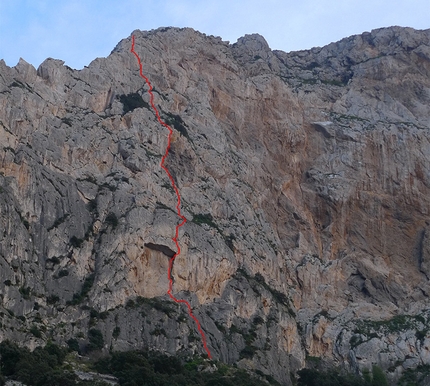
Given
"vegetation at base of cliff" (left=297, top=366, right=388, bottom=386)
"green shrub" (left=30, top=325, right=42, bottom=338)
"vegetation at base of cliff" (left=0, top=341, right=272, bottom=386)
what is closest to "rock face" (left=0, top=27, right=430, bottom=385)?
"green shrub" (left=30, top=325, right=42, bottom=338)

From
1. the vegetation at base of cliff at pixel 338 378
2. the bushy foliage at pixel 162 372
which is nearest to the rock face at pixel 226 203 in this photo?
the vegetation at base of cliff at pixel 338 378

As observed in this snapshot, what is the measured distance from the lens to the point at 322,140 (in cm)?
9906

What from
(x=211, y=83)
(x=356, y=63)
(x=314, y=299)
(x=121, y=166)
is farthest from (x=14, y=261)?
(x=356, y=63)

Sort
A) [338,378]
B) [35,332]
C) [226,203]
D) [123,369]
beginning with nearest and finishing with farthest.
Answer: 1. [123,369]
2. [35,332]
3. [338,378]
4. [226,203]

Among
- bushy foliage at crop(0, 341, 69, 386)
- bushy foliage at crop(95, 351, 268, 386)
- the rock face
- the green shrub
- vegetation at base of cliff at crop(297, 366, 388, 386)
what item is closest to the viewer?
bushy foliage at crop(0, 341, 69, 386)

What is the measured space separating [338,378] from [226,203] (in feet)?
75.7

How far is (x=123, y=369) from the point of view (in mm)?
58156

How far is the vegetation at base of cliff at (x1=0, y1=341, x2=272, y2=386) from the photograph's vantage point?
2069 inches

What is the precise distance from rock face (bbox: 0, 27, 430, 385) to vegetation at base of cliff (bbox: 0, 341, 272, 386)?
7.82ft

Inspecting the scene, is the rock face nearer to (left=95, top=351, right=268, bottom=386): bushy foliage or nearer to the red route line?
A: the red route line

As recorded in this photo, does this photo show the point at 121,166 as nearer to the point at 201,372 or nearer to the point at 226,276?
the point at 226,276

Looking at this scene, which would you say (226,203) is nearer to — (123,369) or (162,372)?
(162,372)

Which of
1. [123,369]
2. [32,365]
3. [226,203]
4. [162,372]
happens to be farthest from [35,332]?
[226,203]

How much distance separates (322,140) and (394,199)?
13.0 meters
